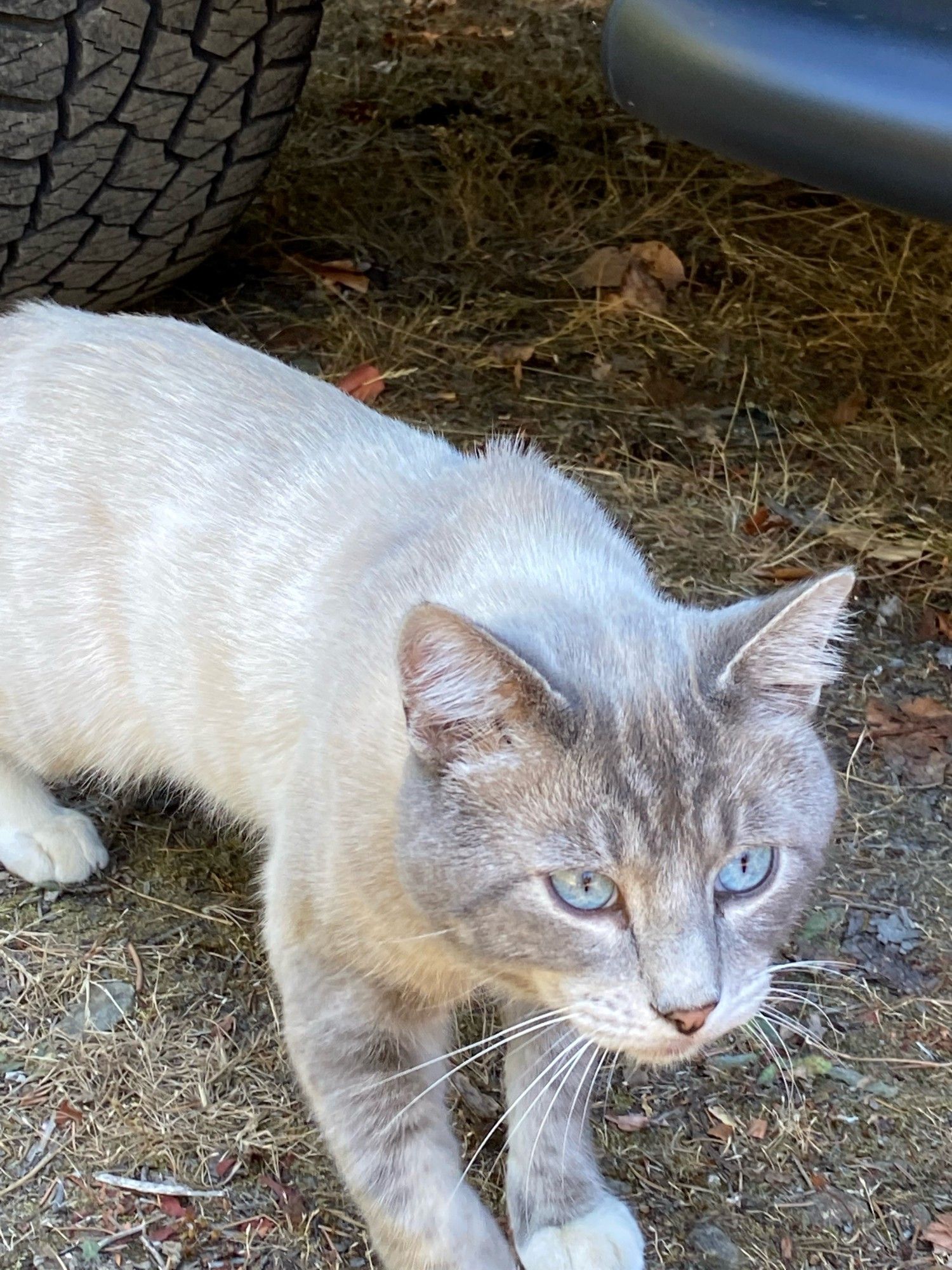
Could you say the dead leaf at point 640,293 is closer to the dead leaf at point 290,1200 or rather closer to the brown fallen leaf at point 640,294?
the brown fallen leaf at point 640,294

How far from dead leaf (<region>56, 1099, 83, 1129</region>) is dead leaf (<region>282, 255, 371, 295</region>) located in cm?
245

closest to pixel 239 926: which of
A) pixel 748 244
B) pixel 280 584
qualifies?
pixel 280 584

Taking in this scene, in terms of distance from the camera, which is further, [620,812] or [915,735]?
[915,735]

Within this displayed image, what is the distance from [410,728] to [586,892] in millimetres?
289

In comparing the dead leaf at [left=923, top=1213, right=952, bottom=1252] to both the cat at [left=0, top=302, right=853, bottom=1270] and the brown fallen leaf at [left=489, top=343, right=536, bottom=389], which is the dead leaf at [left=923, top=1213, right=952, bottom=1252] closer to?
the cat at [left=0, top=302, right=853, bottom=1270]

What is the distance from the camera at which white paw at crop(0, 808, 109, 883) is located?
2.58 metres

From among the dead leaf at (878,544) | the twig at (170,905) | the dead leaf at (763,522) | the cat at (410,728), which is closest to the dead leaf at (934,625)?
the dead leaf at (878,544)

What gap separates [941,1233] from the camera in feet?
7.03

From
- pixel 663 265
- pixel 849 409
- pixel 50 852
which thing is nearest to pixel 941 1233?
pixel 50 852

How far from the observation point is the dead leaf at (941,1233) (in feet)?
6.98

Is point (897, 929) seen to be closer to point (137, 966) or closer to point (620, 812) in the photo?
point (620, 812)

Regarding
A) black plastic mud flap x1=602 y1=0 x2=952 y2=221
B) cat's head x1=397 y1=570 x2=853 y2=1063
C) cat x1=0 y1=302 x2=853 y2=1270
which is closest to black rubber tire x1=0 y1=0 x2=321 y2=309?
cat x1=0 y1=302 x2=853 y2=1270

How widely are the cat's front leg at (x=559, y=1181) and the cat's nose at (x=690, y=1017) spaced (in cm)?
41

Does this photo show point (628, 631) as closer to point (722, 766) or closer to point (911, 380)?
point (722, 766)
